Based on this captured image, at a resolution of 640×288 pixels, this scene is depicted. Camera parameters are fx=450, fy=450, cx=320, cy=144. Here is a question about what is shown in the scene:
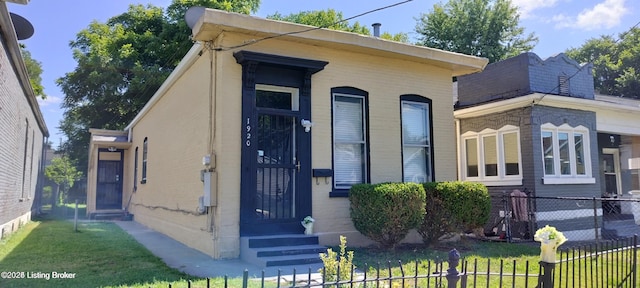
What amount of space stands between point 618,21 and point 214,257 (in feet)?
36.4

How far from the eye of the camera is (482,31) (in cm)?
2856

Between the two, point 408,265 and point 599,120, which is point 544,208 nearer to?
point 599,120

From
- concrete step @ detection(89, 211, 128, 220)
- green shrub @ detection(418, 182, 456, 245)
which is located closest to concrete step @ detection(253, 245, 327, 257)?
green shrub @ detection(418, 182, 456, 245)

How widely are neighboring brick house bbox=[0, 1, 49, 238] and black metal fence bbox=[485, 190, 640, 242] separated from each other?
1128 centimetres

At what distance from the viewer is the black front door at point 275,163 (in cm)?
768

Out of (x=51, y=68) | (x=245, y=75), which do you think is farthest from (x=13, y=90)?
(x=51, y=68)

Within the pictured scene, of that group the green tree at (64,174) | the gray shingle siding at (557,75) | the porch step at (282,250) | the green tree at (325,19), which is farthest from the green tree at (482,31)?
the green tree at (64,174)

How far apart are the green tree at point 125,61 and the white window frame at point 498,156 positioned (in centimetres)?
1608

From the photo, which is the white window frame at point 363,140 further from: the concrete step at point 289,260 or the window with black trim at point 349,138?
the concrete step at point 289,260

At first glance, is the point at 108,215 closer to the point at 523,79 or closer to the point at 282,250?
the point at 282,250

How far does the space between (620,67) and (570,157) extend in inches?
930

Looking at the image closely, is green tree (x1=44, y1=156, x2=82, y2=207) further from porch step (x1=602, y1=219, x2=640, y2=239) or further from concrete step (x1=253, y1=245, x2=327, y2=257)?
porch step (x1=602, y1=219, x2=640, y2=239)

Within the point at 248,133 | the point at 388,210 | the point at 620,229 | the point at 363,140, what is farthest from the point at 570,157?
the point at 248,133

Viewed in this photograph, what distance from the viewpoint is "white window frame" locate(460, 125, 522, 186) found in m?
11.6
